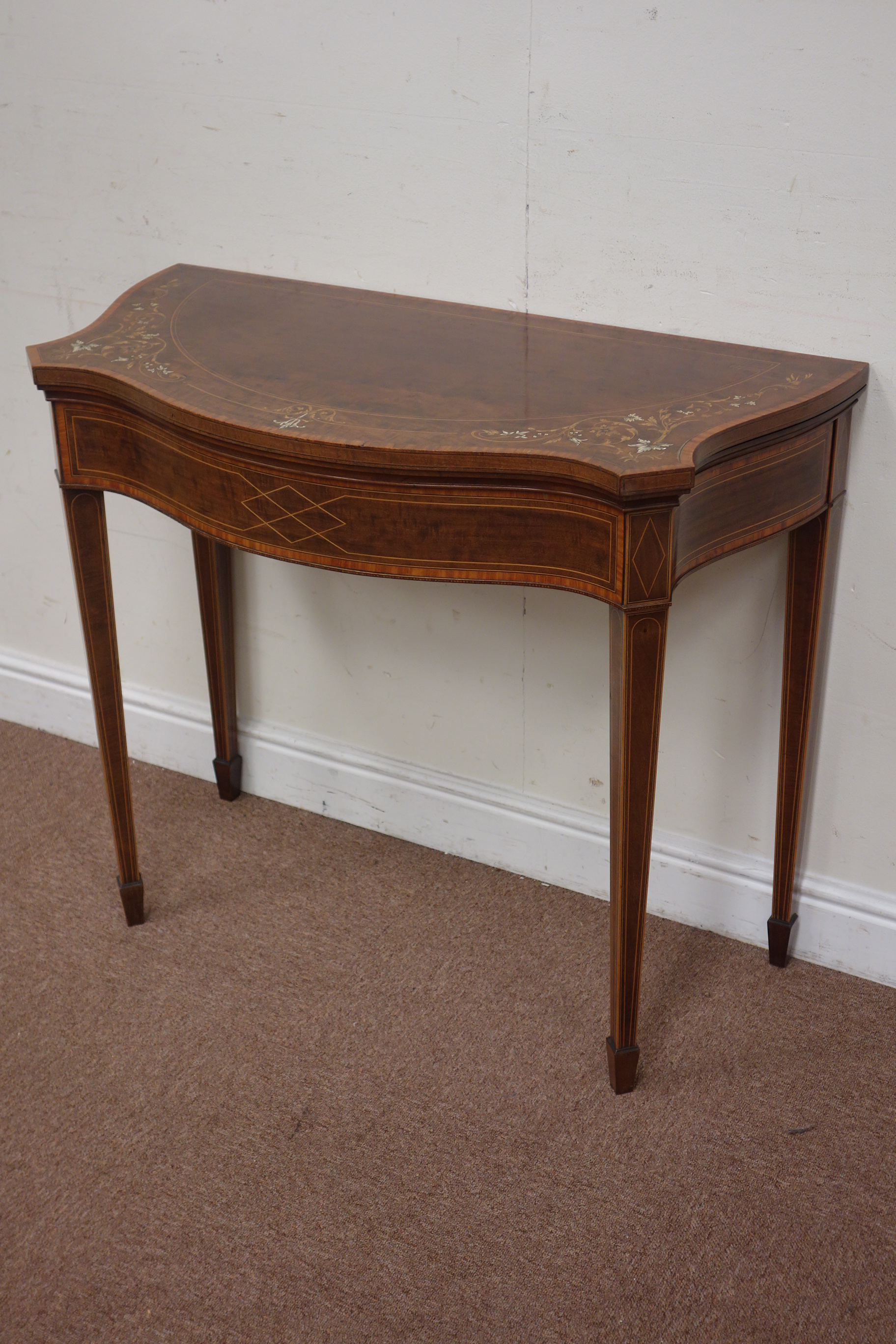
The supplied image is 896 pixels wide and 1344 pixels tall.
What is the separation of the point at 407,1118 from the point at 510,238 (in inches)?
47.5

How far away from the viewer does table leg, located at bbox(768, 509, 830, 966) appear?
5.18ft

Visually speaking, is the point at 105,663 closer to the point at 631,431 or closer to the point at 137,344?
the point at 137,344

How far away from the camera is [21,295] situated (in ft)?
6.84

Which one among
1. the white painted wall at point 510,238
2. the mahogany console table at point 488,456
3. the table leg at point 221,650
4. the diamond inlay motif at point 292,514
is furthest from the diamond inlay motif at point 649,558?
the table leg at point 221,650

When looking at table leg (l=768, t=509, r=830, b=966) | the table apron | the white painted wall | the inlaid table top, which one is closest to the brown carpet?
table leg (l=768, t=509, r=830, b=966)

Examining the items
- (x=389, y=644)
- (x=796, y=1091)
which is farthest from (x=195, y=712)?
(x=796, y=1091)

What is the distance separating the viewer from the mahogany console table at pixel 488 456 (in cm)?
127

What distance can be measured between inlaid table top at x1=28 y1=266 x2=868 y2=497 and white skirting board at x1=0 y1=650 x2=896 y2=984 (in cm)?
76

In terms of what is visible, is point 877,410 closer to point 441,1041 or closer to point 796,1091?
point 796,1091

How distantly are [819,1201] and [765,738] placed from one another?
2.07ft

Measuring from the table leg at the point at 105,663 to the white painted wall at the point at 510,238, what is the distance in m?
0.40

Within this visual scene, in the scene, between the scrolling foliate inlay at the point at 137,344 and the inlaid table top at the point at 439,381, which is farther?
the scrolling foliate inlay at the point at 137,344

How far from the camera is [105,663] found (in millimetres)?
1760

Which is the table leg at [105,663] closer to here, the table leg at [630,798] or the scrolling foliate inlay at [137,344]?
the scrolling foliate inlay at [137,344]
